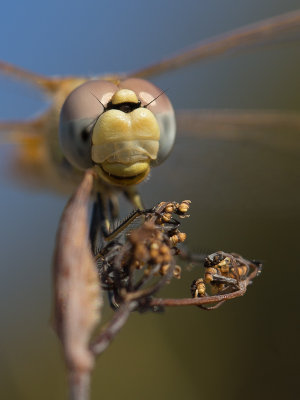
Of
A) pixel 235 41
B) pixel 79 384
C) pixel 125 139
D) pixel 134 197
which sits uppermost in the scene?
pixel 235 41

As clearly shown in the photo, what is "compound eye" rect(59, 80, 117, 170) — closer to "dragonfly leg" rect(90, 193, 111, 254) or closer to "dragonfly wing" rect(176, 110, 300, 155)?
"dragonfly leg" rect(90, 193, 111, 254)

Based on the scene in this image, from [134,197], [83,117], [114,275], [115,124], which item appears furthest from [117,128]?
[134,197]

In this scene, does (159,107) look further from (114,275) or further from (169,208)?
(114,275)

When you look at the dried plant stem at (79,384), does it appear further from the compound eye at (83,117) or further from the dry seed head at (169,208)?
the compound eye at (83,117)

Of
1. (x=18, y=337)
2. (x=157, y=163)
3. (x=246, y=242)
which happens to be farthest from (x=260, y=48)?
(x=18, y=337)

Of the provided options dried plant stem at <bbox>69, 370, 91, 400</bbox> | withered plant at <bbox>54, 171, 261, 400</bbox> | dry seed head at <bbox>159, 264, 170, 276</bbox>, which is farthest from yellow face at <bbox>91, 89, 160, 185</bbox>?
dried plant stem at <bbox>69, 370, 91, 400</bbox>

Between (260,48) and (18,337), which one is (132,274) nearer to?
(260,48)
